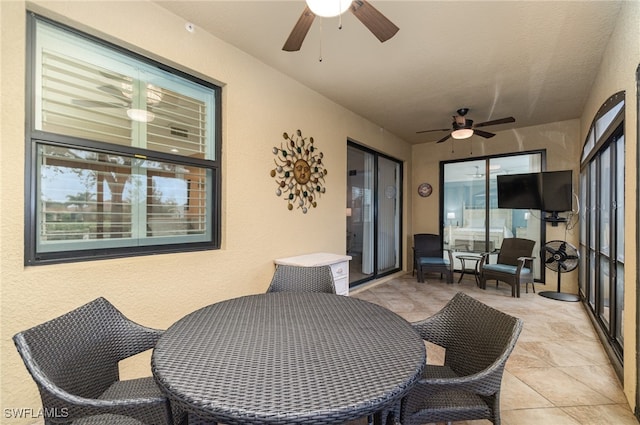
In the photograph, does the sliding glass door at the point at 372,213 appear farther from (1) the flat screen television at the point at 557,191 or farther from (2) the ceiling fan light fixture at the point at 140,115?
(2) the ceiling fan light fixture at the point at 140,115

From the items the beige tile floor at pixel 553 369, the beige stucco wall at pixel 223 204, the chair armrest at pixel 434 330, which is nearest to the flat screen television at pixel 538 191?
the beige tile floor at pixel 553 369

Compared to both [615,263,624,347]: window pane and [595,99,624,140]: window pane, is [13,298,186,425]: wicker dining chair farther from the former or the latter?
[595,99,624,140]: window pane

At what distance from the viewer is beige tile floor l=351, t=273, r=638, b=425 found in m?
1.82

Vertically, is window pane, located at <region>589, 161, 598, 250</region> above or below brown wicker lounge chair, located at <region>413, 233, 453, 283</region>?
above

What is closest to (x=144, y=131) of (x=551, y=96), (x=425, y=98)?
(x=425, y=98)

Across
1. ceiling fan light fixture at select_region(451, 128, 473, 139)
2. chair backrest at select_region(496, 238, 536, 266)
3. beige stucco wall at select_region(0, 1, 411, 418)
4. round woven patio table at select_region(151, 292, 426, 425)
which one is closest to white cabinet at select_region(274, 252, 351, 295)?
beige stucco wall at select_region(0, 1, 411, 418)

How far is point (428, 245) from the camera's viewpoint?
5734 mm

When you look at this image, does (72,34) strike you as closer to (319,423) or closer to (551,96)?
(319,423)

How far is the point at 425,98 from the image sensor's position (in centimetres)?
389

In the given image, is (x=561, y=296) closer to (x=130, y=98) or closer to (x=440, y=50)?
(x=440, y=50)

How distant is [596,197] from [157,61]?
15.6 feet

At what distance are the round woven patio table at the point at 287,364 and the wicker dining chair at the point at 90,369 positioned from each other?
212 millimetres

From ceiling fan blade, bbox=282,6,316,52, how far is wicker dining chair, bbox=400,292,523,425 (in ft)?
A: 6.08

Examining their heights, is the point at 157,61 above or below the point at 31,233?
above
